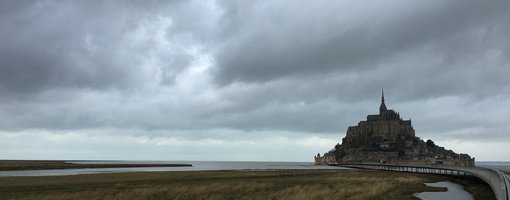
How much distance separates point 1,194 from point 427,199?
33.3m

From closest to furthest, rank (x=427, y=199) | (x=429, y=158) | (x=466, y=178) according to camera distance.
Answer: (x=427, y=199) → (x=466, y=178) → (x=429, y=158)

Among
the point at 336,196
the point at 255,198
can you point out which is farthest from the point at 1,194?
the point at 336,196

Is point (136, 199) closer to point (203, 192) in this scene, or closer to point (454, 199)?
point (203, 192)

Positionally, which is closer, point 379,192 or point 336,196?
point 336,196

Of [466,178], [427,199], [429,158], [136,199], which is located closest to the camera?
[136,199]

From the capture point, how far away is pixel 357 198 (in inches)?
1224

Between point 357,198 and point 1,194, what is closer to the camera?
point 357,198

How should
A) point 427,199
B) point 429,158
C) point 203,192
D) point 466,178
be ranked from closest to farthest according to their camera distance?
point 427,199, point 203,192, point 466,178, point 429,158

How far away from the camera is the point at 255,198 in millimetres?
31250

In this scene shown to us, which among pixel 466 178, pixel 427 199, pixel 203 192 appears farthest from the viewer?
pixel 466 178

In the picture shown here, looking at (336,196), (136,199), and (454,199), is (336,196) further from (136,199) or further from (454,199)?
(136,199)

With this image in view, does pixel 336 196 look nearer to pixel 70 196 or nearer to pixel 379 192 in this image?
pixel 379 192

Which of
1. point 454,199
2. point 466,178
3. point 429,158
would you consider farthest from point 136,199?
point 429,158

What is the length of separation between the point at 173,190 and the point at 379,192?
686 inches
